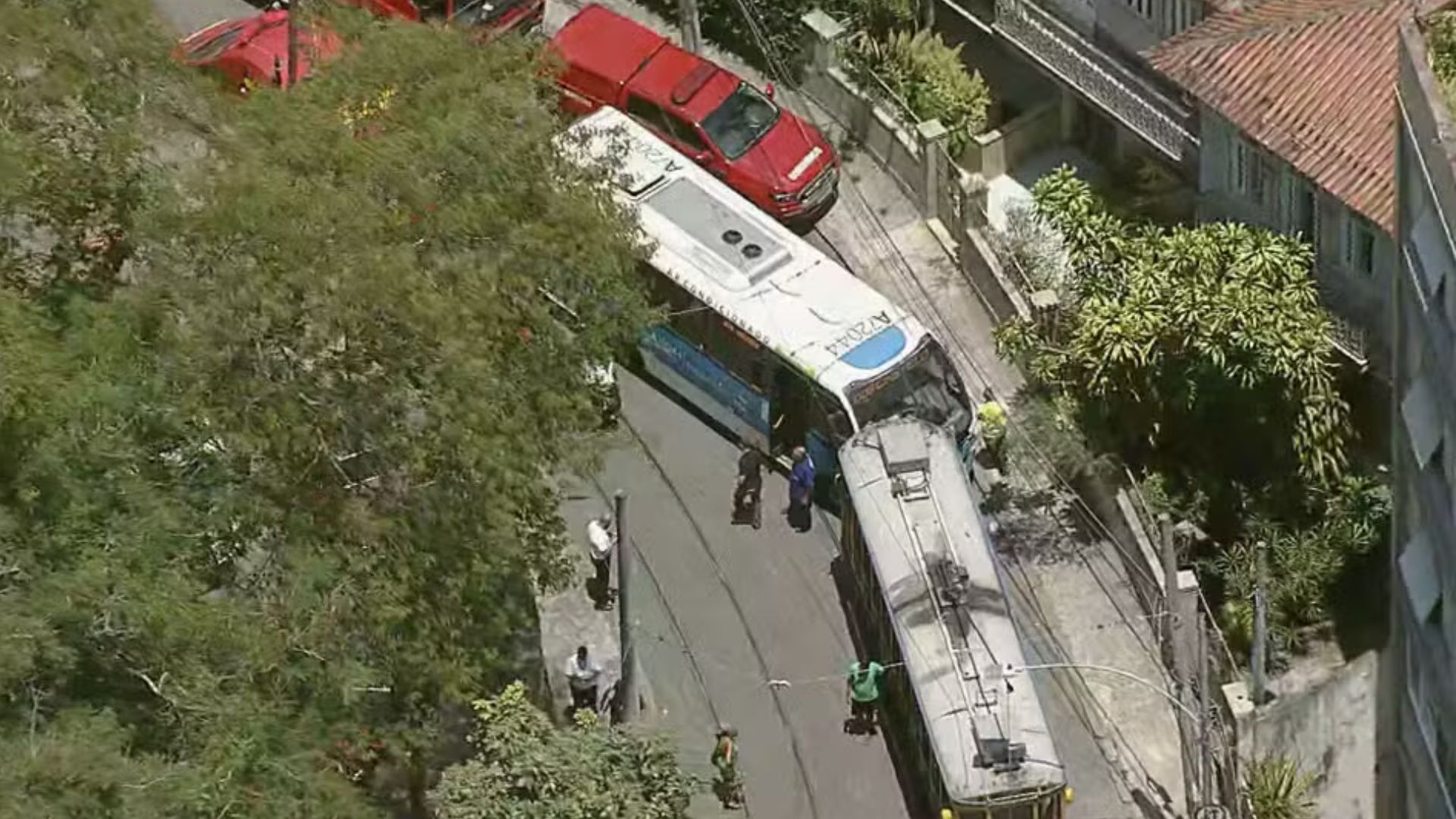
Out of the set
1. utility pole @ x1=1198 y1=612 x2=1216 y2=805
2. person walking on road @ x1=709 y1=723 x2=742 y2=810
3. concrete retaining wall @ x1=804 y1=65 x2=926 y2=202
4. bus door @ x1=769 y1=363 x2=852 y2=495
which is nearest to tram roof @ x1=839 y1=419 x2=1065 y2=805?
bus door @ x1=769 y1=363 x2=852 y2=495

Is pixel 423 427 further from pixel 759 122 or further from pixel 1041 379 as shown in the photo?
pixel 759 122

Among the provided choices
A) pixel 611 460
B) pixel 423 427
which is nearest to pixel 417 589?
pixel 423 427

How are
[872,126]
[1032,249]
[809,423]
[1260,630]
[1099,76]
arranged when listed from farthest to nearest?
1. [872,126]
2. [1032,249]
3. [1099,76]
4. [809,423]
5. [1260,630]

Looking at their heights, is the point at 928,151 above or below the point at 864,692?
above

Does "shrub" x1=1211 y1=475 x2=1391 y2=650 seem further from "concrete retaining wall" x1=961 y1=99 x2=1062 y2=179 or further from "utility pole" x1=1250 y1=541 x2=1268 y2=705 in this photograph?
"concrete retaining wall" x1=961 y1=99 x2=1062 y2=179

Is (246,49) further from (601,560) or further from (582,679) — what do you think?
(582,679)

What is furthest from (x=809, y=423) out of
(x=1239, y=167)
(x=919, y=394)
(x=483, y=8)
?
(x=483, y=8)
